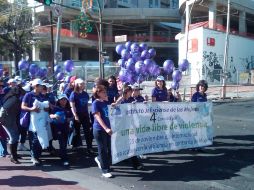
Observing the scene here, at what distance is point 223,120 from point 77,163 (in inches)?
341

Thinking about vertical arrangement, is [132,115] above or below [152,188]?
above

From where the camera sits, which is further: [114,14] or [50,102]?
[114,14]

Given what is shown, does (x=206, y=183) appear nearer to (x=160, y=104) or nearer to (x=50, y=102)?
(x=160, y=104)

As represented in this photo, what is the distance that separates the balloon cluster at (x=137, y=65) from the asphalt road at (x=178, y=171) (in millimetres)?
5186

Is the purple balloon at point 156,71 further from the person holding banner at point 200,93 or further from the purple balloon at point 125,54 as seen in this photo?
the person holding banner at point 200,93

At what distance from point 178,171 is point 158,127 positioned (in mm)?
1047

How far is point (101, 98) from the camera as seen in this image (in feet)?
25.4

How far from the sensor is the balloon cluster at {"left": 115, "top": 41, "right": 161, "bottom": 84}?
15.4 metres

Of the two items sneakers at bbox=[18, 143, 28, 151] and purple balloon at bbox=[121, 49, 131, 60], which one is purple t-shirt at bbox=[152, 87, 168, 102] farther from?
purple balloon at bbox=[121, 49, 131, 60]

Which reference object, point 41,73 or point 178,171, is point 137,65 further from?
point 178,171

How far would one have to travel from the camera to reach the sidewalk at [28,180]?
23.4ft

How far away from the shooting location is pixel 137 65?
Result: 1566 cm

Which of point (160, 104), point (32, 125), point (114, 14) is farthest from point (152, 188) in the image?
point (114, 14)

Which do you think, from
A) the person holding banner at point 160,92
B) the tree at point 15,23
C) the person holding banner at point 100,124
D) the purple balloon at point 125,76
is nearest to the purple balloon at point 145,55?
the purple balloon at point 125,76
